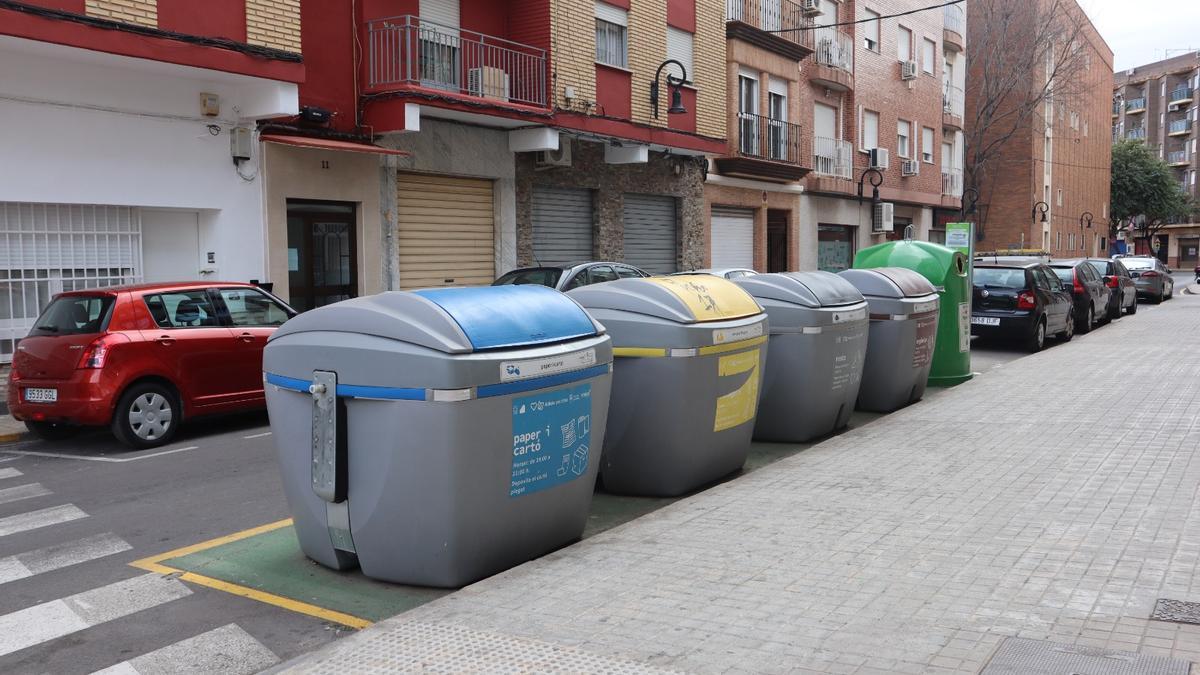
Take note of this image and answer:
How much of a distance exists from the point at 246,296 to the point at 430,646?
734 cm

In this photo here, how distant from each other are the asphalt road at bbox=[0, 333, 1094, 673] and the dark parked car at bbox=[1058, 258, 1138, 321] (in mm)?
19976

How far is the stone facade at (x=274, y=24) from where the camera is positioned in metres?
12.9

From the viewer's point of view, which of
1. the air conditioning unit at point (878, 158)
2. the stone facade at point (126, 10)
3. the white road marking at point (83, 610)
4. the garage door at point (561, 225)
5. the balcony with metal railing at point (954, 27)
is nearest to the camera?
the white road marking at point (83, 610)

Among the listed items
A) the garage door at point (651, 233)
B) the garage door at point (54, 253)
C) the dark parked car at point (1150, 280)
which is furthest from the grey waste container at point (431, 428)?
the dark parked car at point (1150, 280)

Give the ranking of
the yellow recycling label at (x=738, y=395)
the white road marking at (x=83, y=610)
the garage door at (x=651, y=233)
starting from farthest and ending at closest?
1. the garage door at (x=651, y=233)
2. the yellow recycling label at (x=738, y=395)
3. the white road marking at (x=83, y=610)

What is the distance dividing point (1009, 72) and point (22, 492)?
133 feet

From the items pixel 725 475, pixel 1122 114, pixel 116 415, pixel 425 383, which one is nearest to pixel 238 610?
pixel 425 383

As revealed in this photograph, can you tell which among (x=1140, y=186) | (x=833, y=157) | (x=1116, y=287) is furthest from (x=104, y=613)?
(x=1140, y=186)

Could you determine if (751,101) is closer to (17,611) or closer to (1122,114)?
(17,611)

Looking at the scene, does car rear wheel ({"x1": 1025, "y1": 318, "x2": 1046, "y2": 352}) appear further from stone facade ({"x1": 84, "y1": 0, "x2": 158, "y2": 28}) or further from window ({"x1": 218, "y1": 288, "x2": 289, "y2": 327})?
stone facade ({"x1": 84, "y1": 0, "x2": 158, "y2": 28})

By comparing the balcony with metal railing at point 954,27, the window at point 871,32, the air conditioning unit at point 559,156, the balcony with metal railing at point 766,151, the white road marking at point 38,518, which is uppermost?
the balcony with metal railing at point 954,27

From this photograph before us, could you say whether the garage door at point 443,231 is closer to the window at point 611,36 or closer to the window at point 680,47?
the window at point 611,36

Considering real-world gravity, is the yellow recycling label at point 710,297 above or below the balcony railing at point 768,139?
below

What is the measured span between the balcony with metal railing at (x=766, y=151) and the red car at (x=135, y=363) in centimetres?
1592
